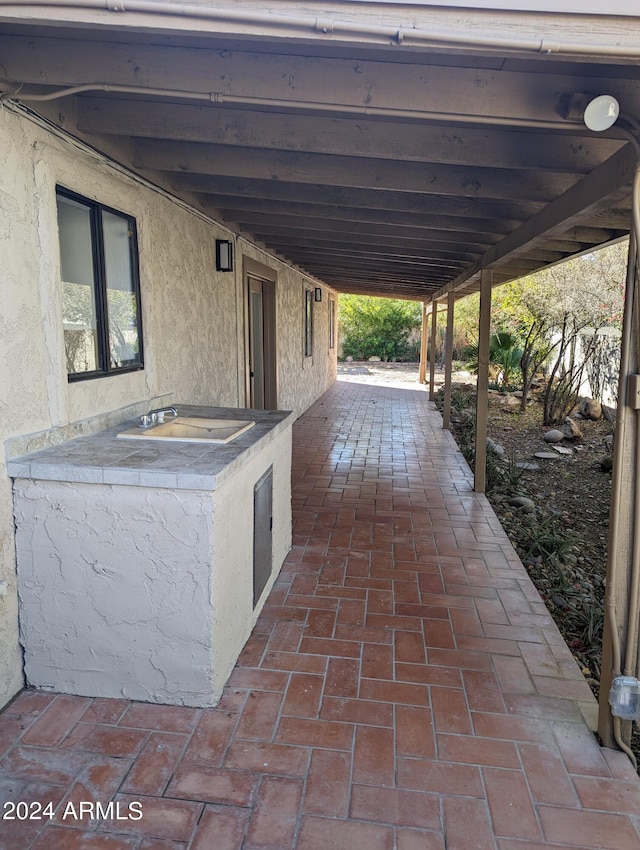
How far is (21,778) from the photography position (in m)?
2.15

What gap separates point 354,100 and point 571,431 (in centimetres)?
809

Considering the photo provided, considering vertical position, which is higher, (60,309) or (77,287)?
(77,287)

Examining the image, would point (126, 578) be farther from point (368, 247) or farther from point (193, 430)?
point (368, 247)

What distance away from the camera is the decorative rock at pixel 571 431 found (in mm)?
9164

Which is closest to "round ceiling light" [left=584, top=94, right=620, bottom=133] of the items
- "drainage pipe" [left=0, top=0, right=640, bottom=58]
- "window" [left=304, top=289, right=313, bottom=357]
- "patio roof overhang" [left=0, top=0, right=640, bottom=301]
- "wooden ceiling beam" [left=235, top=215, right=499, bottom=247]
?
"patio roof overhang" [left=0, top=0, right=640, bottom=301]

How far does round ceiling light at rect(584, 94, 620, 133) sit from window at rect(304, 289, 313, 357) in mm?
9104

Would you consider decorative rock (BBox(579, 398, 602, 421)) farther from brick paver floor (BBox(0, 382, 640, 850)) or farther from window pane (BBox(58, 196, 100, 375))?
window pane (BBox(58, 196, 100, 375))

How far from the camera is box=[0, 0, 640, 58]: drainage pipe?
64.8 inches

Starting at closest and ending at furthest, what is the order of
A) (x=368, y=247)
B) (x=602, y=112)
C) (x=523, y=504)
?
1. (x=602, y=112)
2. (x=523, y=504)
3. (x=368, y=247)

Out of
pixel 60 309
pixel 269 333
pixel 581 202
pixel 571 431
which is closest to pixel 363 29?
pixel 581 202

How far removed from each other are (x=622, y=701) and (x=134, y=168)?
3810 millimetres

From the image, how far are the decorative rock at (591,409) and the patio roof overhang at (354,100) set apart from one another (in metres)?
6.30

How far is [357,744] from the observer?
2.39 meters

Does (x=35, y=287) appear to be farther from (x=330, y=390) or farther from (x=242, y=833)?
(x=330, y=390)
